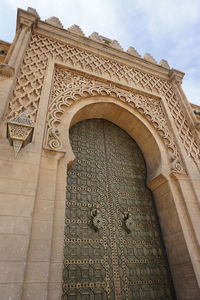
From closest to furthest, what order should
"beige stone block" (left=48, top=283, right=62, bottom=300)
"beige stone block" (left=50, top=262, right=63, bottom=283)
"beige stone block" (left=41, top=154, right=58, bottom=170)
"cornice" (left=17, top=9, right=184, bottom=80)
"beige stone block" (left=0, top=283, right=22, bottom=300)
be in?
"beige stone block" (left=0, top=283, right=22, bottom=300)
"beige stone block" (left=48, top=283, right=62, bottom=300)
"beige stone block" (left=50, top=262, right=63, bottom=283)
"beige stone block" (left=41, top=154, right=58, bottom=170)
"cornice" (left=17, top=9, right=184, bottom=80)

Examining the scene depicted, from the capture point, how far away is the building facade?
2490 millimetres

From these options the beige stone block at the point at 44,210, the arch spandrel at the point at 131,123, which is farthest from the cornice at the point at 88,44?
the beige stone block at the point at 44,210

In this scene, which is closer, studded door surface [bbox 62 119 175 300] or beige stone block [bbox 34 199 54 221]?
beige stone block [bbox 34 199 54 221]

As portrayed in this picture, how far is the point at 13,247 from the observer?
2209 mm

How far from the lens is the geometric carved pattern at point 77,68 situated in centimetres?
363

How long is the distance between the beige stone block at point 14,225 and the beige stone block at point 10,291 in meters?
0.53

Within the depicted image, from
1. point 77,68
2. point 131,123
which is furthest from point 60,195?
point 77,68

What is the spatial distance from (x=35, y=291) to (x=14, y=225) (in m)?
0.76

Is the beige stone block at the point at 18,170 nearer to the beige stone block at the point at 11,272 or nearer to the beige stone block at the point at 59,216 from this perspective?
the beige stone block at the point at 59,216

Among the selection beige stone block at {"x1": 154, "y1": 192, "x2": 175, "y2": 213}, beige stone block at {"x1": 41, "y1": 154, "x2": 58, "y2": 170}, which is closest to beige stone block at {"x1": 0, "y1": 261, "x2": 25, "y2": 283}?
beige stone block at {"x1": 41, "y1": 154, "x2": 58, "y2": 170}

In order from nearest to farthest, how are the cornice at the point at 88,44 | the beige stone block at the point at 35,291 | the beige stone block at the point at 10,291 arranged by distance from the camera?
1. the beige stone block at the point at 10,291
2. the beige stone block at the point at 35,291
3. the cornice at the point at 88,44

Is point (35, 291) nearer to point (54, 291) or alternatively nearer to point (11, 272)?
point (54, 291)

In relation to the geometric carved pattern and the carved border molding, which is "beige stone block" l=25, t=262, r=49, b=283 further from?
the geometric carved pattern

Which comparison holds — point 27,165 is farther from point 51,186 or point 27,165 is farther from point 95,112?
point 95,112
